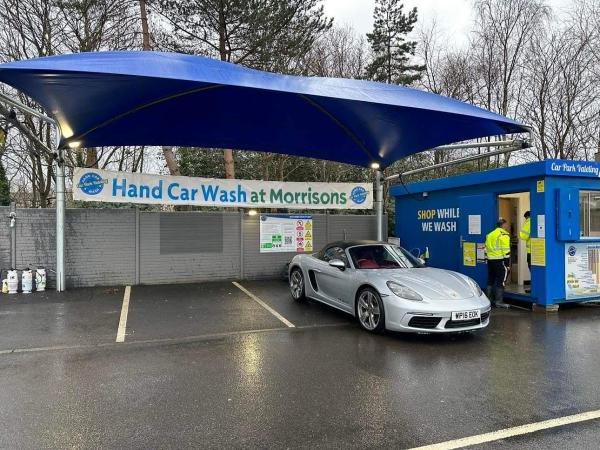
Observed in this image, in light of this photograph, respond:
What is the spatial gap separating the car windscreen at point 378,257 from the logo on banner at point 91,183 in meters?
6.43

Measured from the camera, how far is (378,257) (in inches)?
A: 292

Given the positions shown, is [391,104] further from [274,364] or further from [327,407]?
[327,407]

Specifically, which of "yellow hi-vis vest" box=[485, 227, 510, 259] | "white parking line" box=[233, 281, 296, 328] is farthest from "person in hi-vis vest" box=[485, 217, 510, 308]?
"white parking line" box=[233, 281, 296, 328]

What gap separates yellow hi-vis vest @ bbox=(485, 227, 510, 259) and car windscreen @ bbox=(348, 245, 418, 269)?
2139mm

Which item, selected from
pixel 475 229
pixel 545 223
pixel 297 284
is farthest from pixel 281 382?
pixel 475 229

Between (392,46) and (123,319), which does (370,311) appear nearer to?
(123,319)

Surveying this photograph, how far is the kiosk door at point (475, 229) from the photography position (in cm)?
927

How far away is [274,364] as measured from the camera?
195 inches

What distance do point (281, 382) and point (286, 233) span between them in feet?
28.2

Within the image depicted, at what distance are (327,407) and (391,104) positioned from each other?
4882 mm

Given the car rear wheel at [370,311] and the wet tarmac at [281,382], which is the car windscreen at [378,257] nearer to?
the car rear wheel at [370,311]

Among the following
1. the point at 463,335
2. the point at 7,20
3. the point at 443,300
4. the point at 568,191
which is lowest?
the point at 463,335

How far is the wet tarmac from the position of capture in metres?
3.29

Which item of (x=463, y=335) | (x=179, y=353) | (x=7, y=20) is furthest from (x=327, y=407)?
(x=7, y=20)
